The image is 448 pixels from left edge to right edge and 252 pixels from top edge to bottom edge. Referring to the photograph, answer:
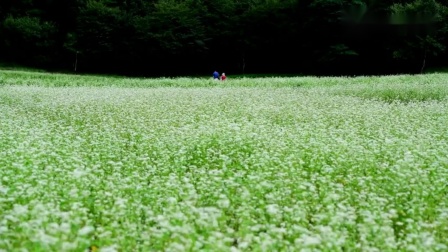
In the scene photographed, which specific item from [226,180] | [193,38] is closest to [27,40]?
[193,38]

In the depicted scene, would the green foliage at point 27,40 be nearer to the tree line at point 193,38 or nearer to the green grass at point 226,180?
the tree line at point 193,38

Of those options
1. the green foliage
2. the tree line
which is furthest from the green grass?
the green foliage

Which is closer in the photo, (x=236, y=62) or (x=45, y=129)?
(x=45, y=129)

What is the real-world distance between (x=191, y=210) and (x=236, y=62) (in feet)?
189

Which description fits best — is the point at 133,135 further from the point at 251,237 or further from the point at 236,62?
the point at 236,62

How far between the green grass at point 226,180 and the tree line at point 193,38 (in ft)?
126

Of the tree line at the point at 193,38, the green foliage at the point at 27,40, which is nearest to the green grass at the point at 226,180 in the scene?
the tree line at the point at 193,38

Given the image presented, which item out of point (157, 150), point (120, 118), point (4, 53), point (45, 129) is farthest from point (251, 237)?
point (4, 53)

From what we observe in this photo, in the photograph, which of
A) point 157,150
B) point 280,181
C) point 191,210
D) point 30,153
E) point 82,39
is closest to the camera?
point 191,210

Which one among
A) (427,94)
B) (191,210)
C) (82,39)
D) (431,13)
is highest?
(431,13)

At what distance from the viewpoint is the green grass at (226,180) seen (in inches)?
206

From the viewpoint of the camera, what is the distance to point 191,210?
6.05 m

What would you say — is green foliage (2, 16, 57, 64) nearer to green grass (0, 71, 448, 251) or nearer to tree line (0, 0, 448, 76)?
tree line (0, 0, 448, 76)

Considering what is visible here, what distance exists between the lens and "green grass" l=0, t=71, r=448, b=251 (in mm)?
5223
